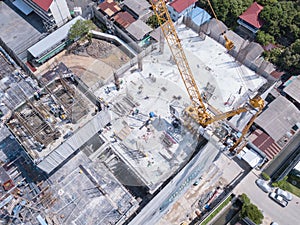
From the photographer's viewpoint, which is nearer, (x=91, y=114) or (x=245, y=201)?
(x=91, y=114)

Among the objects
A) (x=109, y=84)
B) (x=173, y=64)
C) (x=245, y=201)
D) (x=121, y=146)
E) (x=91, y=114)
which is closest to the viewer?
(x=91, y=114)

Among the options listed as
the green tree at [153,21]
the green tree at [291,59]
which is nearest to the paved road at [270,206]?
the green tree at [291,59]

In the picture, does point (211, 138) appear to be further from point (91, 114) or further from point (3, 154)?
point (3, 154)

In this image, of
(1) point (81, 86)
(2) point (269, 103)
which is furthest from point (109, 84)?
(2) point (269, 103)

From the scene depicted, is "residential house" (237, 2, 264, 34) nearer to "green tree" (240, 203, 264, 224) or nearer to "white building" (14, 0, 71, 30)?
"white building" (14, 0, 71, 30)

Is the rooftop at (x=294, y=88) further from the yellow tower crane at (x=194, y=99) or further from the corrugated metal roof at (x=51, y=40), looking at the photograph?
the corrugated metal roof at (x=51, y=40)

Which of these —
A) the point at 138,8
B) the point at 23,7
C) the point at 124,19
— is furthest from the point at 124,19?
the point at 23,7

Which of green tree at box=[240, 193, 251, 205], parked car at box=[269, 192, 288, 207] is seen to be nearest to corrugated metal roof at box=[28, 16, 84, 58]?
green tree at box=[240, 193, 251, 205]
